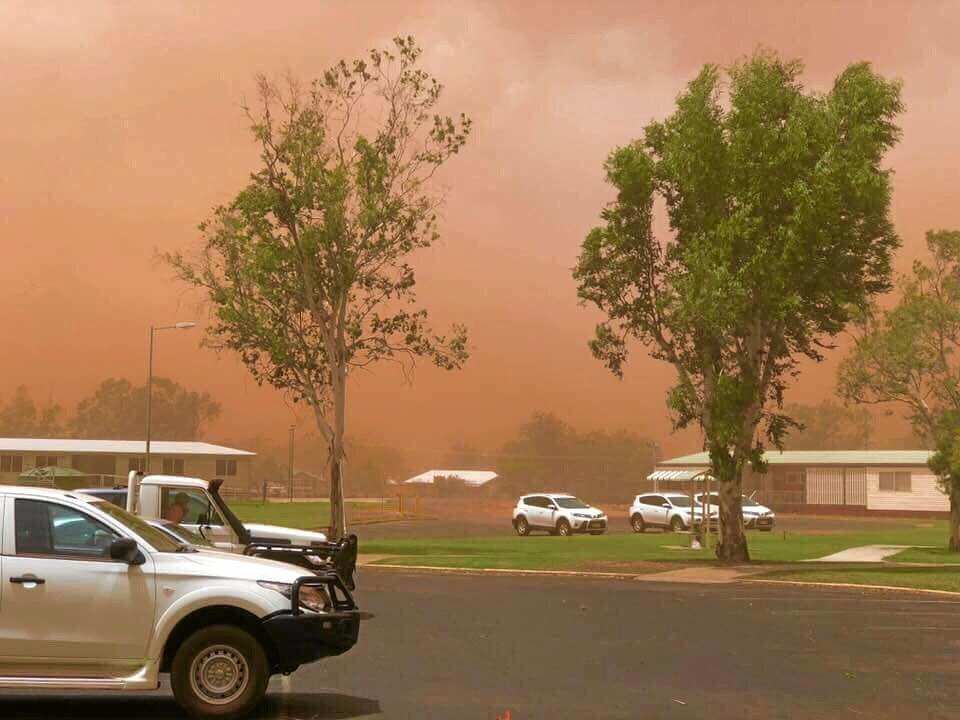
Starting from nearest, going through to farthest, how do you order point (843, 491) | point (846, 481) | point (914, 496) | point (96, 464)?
point (914, 496), point (846, 481), point (843, 491), point (96, 464)

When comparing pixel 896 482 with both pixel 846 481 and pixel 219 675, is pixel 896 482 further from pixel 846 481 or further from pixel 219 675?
pixel 219 675

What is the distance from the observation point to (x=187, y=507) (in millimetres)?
17516

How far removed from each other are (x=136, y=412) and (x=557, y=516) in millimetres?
141282

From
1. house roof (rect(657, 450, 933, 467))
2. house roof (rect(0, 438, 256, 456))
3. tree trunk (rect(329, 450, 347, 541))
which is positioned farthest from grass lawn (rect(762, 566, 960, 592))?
house roof (rect(0, 438, 256, 456))

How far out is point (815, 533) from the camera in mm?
57188

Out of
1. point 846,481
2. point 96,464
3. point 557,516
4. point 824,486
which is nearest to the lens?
point 557,516

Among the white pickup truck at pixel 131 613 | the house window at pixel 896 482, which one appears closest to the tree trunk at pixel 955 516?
the white pickup truck at pixel 131 613

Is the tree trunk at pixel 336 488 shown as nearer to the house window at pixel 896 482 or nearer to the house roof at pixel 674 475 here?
the house roof at pixel 674 475

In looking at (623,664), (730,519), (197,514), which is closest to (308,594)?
(623,664)

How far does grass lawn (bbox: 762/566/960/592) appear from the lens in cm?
2667

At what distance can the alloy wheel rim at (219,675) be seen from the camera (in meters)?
10.4

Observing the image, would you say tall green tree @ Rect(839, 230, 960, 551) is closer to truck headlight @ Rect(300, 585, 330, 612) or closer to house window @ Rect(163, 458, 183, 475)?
truck headlight @ Rect(300, 585, 330, 612)

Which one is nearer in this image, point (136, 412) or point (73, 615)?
point (73, 615)

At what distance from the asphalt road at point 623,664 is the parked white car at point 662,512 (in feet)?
106
